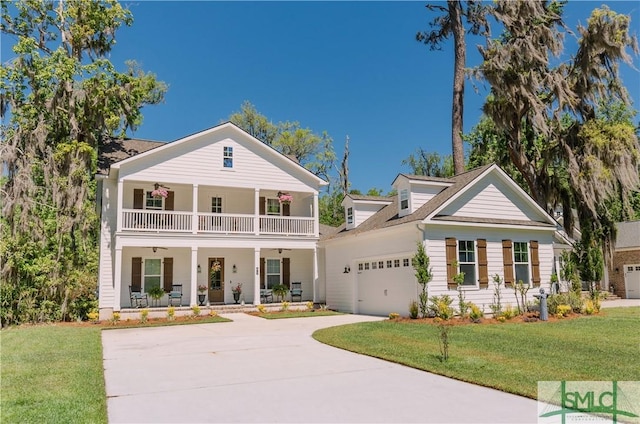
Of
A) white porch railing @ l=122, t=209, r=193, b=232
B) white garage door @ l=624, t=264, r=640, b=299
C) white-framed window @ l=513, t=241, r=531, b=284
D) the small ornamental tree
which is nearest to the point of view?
the small ornamental tree

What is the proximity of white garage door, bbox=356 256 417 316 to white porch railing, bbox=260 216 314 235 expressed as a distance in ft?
11.3

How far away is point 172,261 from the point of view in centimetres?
1897

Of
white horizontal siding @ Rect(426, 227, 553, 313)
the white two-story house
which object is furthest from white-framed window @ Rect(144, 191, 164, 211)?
white horizontal siding @ Rect(426, 227, 553, 313)

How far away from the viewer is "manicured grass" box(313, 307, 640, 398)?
6.30 m

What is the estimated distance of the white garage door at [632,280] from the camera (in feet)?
84.6

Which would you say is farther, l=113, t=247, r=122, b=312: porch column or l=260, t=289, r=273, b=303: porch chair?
l=260, t=289, r=273, b=303: porch chair

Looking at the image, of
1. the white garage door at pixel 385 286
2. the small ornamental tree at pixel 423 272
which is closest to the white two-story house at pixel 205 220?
the white garage door at pixel 385 286

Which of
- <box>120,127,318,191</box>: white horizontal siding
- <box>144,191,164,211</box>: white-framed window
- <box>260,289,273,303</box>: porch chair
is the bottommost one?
<box>260,289,273,303</box>: porch chair

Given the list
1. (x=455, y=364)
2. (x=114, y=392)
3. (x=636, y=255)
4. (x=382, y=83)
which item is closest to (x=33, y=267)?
(x=114, y=392)

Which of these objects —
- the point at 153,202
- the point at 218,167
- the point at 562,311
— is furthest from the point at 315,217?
the point at 562,311

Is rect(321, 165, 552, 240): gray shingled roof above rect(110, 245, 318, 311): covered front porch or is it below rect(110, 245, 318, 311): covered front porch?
→ above

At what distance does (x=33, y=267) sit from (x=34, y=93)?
7040 millimetres

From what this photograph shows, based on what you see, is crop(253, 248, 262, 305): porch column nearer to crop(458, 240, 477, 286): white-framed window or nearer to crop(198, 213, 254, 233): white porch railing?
crop(198, 213, 254, 233): white porch railing

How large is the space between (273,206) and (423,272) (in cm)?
950
